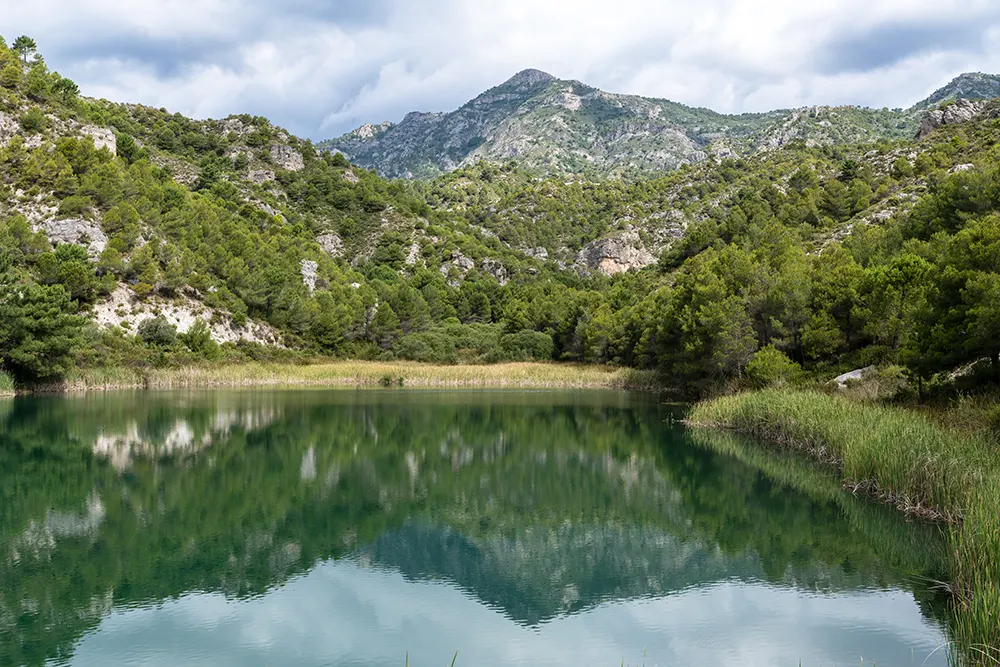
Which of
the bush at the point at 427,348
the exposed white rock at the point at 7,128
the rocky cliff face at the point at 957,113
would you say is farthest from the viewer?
the rocky cliff face at the point at 957,113

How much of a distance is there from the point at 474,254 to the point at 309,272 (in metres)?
34.9

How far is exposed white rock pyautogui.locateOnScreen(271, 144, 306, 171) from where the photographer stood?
12183 centimetres

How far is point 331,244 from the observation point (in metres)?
109

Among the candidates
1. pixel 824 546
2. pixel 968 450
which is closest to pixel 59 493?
pixel 824 546

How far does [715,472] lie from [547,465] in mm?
4905

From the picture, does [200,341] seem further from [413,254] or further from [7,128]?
[413,254]

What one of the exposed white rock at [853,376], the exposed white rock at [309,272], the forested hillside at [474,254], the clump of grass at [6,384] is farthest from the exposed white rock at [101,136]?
the exposed white rock at [853,376]

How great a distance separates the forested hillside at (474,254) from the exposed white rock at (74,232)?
215 mm

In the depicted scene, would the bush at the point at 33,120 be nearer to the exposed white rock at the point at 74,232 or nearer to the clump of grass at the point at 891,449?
the exposed white rock at the point at 74,232

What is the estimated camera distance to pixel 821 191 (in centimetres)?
7481

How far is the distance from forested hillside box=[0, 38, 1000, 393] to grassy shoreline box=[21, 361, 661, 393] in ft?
8.41

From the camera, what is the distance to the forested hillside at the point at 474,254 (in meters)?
31.9

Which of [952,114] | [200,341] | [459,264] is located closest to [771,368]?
[200,341]

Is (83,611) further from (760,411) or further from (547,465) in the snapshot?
(760,411)
